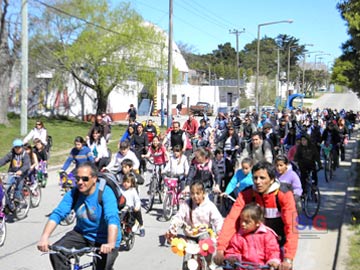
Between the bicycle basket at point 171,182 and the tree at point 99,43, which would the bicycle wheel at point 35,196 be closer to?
the bicycle basket at point 171,182

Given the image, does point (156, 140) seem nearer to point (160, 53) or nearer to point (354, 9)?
point (354, 9)

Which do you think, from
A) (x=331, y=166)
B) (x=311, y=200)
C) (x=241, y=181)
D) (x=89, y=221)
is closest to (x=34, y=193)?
(x=241, y=181)

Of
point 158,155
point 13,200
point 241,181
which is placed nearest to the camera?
point 241,181

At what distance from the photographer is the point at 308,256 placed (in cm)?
823

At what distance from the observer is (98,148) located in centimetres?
1176

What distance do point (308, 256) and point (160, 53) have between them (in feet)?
89.8

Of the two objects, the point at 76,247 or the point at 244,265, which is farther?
the point at 76,247

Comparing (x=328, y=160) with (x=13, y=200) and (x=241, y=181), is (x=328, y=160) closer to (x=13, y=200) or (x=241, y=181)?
(x=241, y=181)

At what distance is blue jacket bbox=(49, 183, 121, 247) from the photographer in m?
4.87

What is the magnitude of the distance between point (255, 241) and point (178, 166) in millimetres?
6038

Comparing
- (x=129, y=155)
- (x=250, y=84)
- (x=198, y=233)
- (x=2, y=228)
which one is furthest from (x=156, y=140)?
(x=250, y=84)

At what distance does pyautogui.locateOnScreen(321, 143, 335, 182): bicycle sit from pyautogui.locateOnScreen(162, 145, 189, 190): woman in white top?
23.2 ft

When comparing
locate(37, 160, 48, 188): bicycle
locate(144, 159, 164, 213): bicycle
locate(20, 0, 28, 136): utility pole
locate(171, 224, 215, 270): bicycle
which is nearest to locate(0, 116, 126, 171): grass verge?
locate(20, 0, 28, 136): utility pole

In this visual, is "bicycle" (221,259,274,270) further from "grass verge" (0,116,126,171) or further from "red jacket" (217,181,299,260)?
"grass verge" (0,116,126,171)
